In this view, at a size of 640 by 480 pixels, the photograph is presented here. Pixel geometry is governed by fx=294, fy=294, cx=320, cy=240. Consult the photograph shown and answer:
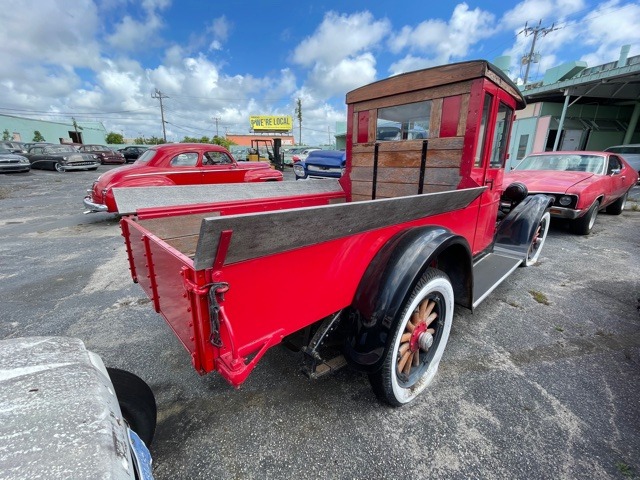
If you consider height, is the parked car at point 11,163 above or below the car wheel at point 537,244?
above

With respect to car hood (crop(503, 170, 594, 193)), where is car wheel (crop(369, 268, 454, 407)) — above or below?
below

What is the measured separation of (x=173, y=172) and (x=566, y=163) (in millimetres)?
9203

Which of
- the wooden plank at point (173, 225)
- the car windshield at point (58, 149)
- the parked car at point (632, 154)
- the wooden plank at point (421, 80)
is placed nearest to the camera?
the wooden plank at point (173, 225)

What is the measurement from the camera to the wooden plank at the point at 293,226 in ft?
3.28

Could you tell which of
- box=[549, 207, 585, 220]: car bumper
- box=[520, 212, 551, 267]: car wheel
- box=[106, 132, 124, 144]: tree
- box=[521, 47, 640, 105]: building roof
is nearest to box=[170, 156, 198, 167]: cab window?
box=[520, 212, 551, 267]: car wheel

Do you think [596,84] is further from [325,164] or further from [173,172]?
[173,172]

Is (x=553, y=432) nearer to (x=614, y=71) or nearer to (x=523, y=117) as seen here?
(x=614, y=71)

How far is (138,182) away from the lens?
641 cm

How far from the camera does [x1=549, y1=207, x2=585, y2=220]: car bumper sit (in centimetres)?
546

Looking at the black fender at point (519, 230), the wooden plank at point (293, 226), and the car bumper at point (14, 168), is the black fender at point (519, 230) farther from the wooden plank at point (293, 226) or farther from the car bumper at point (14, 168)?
the car bumper at point (14, 168)

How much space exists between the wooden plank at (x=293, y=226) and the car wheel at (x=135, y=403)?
100 centimetres

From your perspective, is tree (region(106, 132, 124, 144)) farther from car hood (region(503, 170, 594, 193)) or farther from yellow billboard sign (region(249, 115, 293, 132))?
car hood (region(503, 170, 594, 193))

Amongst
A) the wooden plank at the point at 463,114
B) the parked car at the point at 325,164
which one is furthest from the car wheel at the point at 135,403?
the parked car at the point at 325,164

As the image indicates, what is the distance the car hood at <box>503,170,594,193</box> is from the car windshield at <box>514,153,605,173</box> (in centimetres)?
35
